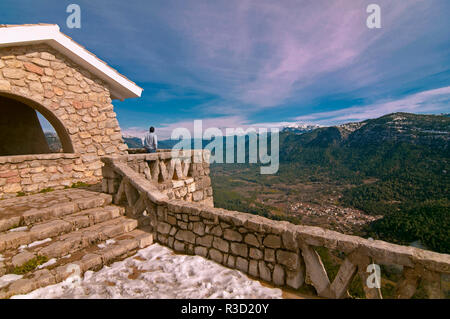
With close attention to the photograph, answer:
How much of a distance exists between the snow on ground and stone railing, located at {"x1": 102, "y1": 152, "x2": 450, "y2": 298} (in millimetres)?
300

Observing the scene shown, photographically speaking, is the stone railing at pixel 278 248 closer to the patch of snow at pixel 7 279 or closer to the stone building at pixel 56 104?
the patch of snow at pixel 7 279

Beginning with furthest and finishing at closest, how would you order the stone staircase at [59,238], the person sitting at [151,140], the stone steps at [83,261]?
the person sitting at [151,140], the stone staircase at [59,238], the stone steps at [83,261]

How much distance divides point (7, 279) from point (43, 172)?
16.0 ft

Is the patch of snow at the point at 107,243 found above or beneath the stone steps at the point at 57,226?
beneath

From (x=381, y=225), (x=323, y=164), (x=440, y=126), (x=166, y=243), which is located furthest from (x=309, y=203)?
(x=166, y=243)

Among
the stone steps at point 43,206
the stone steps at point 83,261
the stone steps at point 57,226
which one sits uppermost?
the stone steps at point 43,206

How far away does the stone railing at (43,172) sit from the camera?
606 centimetres

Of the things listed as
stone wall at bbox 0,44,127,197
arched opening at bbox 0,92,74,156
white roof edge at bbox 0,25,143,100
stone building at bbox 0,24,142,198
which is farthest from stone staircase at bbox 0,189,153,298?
arched opening at bbox 0,92,74,156

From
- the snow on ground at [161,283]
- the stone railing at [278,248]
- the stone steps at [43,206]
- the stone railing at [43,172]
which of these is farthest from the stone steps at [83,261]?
the stone railing at [43,172]

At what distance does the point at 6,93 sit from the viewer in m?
6.55

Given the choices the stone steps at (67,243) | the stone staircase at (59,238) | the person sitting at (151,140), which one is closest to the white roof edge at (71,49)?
the person sitting at (151,140)

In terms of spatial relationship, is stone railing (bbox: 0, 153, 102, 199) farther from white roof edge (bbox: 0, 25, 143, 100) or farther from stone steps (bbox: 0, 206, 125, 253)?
white roof edge (bbox: 0, 25, 143, 100)

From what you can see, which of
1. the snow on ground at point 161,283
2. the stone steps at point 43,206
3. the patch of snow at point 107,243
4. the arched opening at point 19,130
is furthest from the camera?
the arched opening at point 19,130

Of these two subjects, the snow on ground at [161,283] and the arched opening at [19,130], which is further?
the arched opening at [19,130]
